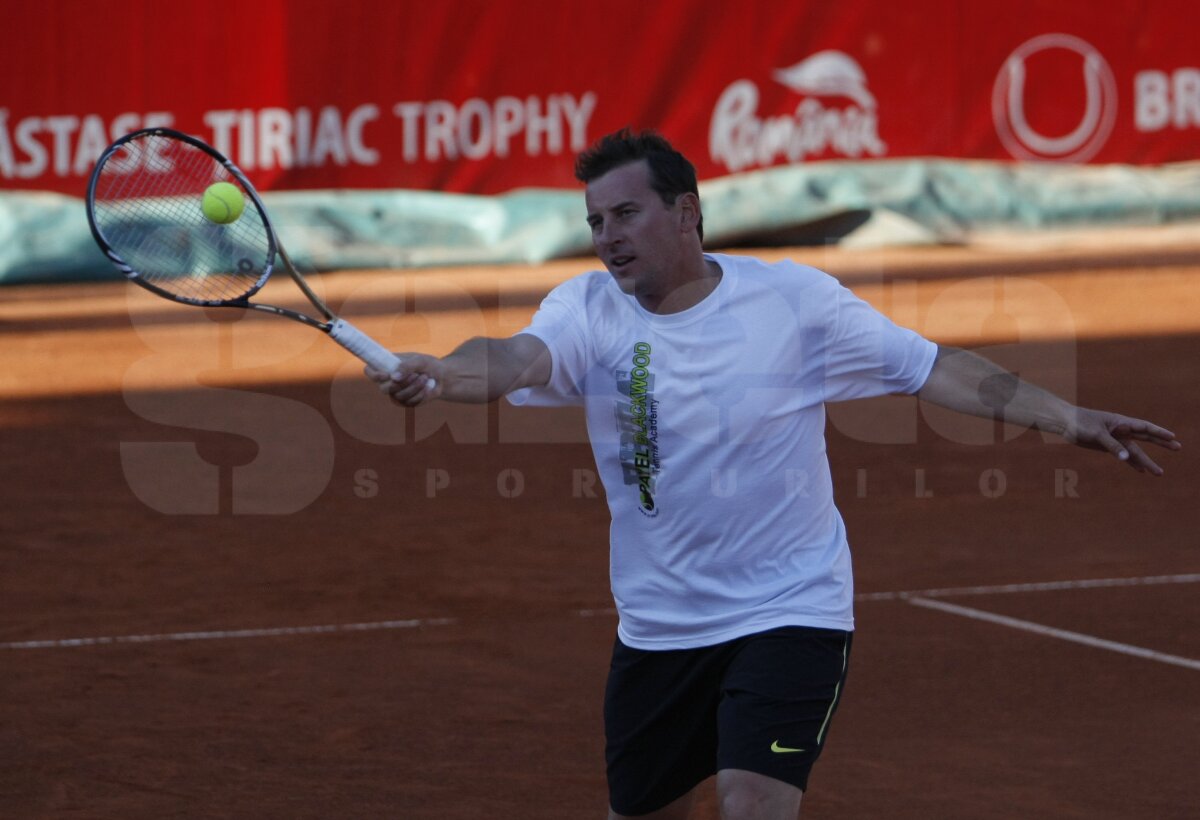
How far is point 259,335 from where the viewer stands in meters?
14.5

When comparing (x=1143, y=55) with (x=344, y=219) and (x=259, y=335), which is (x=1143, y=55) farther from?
(x=259, y=335)

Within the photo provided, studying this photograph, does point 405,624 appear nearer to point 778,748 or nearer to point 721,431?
point 721,431

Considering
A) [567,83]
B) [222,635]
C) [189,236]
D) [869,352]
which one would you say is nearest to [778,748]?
[869,352]

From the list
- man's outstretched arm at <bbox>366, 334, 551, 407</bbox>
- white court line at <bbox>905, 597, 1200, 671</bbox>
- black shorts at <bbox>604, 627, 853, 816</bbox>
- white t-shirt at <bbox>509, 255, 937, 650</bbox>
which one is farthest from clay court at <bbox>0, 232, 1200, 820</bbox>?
man's outstretched arm at <bbox>366, 334, 551, 407</bbox>

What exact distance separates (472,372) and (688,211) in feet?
2.05

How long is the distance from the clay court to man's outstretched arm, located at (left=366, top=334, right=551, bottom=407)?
66.2 inches

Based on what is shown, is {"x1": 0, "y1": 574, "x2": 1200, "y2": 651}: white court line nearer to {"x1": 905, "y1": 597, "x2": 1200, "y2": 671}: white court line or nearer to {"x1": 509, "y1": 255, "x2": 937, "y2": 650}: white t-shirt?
{"x1": 905, "y1": 597, "x2": 1200, "y2": 671}: white court line

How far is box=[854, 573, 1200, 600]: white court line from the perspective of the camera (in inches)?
288

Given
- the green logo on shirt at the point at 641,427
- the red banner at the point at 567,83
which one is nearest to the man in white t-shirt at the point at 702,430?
the green logo on shirt at the point at 641,427

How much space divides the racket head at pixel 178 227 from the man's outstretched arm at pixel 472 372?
0.80 m

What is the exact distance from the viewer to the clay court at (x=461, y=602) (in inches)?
209

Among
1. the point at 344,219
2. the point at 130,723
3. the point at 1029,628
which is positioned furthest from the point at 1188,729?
the point at 344,219

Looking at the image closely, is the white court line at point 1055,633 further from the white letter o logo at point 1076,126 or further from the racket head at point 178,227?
the white letter o logo at point 1076,126

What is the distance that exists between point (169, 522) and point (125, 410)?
316 centimetres
